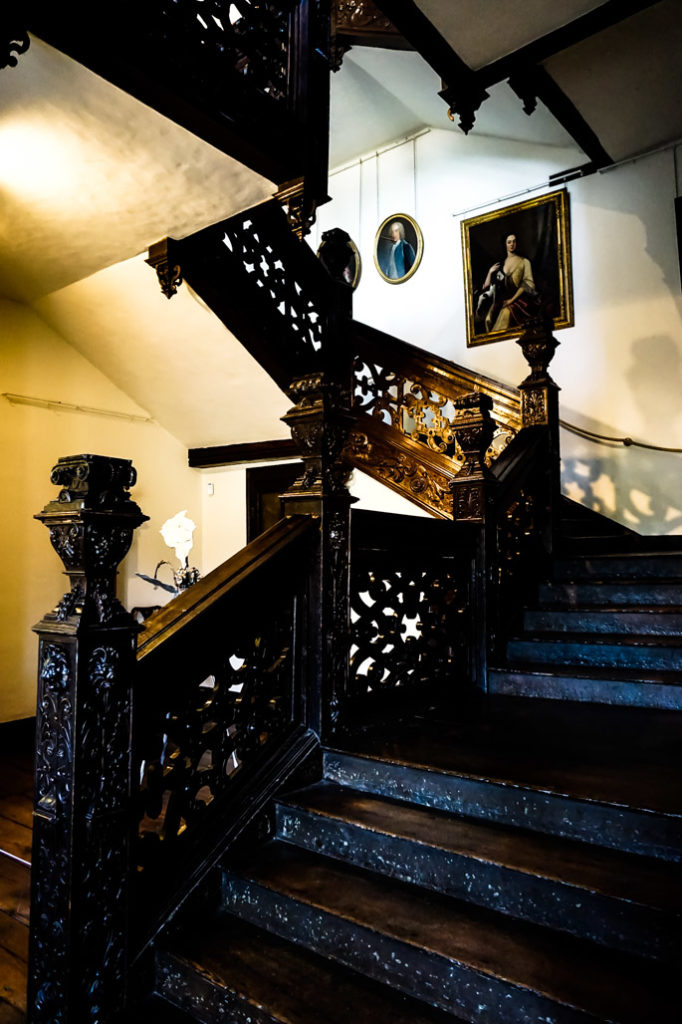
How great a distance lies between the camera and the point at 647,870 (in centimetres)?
149

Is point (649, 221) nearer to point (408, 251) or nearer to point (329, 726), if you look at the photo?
point (408, 251)

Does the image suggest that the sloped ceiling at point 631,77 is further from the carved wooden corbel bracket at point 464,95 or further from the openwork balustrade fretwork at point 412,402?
the openwork balustrade fretwork at point 412,402

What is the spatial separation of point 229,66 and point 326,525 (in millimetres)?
2380

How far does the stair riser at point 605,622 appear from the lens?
2855 mm

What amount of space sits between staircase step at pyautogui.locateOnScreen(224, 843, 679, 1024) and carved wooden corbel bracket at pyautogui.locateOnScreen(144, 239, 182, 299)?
3420mm

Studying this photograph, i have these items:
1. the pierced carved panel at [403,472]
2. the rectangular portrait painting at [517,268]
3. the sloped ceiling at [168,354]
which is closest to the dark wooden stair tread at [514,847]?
the pierced carved panel at [403,472]

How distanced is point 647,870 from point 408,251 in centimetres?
650

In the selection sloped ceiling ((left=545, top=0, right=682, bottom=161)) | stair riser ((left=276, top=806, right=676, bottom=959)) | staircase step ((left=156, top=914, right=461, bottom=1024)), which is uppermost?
sloped ceiling ((left=545, top=0, right=682, bottom=161))

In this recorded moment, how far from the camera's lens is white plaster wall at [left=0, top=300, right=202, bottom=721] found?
5133 mm

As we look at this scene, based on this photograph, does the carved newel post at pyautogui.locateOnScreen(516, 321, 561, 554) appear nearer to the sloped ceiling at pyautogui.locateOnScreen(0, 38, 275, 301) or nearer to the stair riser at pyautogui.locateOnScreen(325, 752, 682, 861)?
the sloped ceiling at pyautogui.locateOnScreen(0, 38, 275, 301)

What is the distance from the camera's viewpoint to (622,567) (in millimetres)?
3398

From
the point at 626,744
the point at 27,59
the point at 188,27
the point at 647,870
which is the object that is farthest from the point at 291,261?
the point at 647,870

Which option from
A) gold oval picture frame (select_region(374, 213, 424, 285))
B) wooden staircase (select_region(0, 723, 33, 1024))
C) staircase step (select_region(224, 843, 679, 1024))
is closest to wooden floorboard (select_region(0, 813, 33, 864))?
wooden staircase (select_region(0, 723, 33, 1024))

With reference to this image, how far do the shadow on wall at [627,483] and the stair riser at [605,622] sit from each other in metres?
2.38
